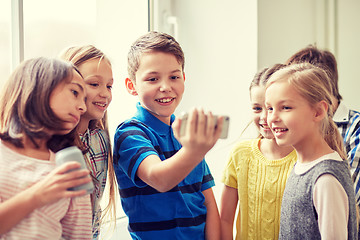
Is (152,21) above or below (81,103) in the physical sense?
above

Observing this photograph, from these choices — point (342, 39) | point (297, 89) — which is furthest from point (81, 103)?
point (342, 39)

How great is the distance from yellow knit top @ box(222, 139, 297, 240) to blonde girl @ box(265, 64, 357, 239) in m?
0.11

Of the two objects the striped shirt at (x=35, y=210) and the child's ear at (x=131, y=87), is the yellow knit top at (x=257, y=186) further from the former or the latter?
the striped shirt at (x=35, y=210)

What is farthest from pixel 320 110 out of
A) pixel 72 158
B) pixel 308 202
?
pixel 72 158

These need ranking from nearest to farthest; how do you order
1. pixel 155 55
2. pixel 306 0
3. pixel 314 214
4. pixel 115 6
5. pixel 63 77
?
1. pixel 63 77
2. pixel 314 214
3. pixel 155 55
4. pixel 115 6
5. pixel 306 0

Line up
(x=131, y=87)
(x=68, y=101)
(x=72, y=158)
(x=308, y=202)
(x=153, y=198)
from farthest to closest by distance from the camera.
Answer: (x=131, y=87) → (x=153, y=198) → (x=308, y=202) → (x=68, y=101) → (x=72, y=158)

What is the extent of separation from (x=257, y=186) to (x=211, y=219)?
17 centimetres

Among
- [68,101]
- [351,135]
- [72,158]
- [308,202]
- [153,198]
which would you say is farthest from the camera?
[351,135]

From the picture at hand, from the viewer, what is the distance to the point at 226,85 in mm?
1897

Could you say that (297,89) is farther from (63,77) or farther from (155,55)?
(63,77)

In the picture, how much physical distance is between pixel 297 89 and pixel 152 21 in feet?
3.28

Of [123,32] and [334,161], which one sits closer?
[334,161]

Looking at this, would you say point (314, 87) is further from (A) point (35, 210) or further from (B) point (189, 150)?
(A) point (35, 210)

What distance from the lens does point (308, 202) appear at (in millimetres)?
1007
